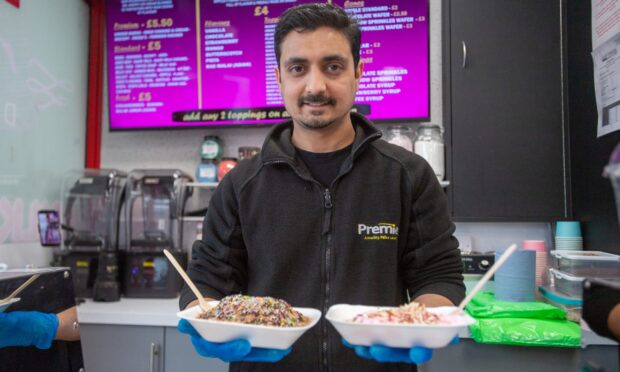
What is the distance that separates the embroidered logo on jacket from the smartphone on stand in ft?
5.31

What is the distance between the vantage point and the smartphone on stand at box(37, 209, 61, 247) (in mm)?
2131

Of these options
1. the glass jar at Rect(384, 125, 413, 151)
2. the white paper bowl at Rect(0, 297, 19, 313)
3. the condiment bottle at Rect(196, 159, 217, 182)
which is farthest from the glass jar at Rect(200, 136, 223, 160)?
the white paper bowl at Rect(0, 297, 19, 313)

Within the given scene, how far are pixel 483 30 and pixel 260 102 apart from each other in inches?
47.1

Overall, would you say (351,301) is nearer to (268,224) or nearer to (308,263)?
(308,263)

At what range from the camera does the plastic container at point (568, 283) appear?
1.74m

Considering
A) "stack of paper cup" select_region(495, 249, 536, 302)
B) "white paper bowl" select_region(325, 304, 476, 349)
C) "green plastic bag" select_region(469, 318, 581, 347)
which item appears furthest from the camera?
"stack of paper cup" select_region(495, 249, 536, 302)

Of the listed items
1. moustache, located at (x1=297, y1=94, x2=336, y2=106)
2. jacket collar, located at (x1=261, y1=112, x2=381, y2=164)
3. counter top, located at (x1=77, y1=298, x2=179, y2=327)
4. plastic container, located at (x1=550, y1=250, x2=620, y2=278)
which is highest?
moustache, located at (x1=297, y1=94, x2=336, y2=106)

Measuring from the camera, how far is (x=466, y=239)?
2.38 metres

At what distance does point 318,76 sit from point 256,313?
2.01 ft

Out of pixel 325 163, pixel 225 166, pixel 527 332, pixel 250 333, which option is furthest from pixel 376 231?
pixel 225 166

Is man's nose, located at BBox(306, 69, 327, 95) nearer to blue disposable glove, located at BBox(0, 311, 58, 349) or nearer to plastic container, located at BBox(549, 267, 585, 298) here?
blue disposable glove, located at BBox(0, 311, 58, 349)

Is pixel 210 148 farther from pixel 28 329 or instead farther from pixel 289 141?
pixel 28 329

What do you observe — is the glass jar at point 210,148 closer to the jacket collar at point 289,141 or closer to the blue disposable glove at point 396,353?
the jacket collar at point 289,141

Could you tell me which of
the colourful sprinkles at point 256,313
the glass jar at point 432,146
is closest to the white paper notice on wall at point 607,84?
the glass jar at point 432,146
